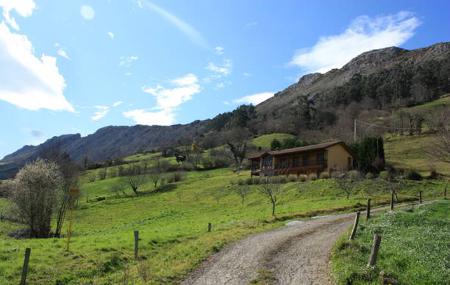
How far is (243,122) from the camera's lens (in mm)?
170750

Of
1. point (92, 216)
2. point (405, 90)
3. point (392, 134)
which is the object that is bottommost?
point (92, 216)

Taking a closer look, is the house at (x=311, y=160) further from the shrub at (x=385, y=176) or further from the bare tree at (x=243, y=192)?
the bare tree at (x=243, y=192)

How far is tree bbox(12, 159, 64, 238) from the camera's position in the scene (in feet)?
111

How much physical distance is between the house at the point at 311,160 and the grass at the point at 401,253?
4260 cm

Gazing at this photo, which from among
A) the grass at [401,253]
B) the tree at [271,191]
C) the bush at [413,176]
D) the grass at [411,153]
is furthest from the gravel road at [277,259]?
the grass at [411,153]

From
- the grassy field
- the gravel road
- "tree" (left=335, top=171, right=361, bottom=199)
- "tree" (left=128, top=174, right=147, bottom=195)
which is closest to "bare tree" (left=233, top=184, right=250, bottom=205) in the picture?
the grassy field

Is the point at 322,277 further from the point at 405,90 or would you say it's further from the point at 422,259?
the point at 405,90

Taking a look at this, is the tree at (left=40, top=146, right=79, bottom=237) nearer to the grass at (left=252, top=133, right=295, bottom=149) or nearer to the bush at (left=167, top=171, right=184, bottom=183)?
the bush at (left=167, top=171, right=184, bottom=183)

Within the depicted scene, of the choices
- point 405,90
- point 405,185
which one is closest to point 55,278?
point 405,185

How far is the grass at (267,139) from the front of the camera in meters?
128

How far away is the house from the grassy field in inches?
522

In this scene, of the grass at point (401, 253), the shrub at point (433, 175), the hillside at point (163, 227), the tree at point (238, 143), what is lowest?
the hillside at point (163, 227)

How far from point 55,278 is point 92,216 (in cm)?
4297

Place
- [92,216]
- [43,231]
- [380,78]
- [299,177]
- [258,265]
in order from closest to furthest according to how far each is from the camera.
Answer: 1. [258,265]
2. [43,231]
3. [92,216]
4. [299,177]
5. [380,78]
